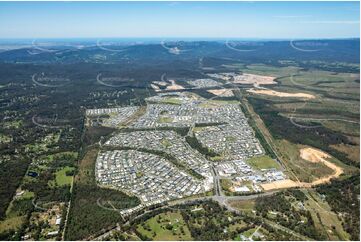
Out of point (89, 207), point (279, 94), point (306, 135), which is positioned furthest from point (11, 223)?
point (279, 94)

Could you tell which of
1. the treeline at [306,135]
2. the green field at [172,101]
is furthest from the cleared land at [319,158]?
the green field at [172,101]

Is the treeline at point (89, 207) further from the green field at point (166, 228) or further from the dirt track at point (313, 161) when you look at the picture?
the dirt track at point (313, 161)

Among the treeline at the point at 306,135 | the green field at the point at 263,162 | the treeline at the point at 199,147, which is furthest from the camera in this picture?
the treeline at the point at 306,135

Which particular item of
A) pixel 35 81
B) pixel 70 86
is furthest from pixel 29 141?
pixel 35 81

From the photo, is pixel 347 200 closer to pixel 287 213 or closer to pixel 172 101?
pixel 287 213

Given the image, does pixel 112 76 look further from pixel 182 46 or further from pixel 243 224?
pixel 243 224
